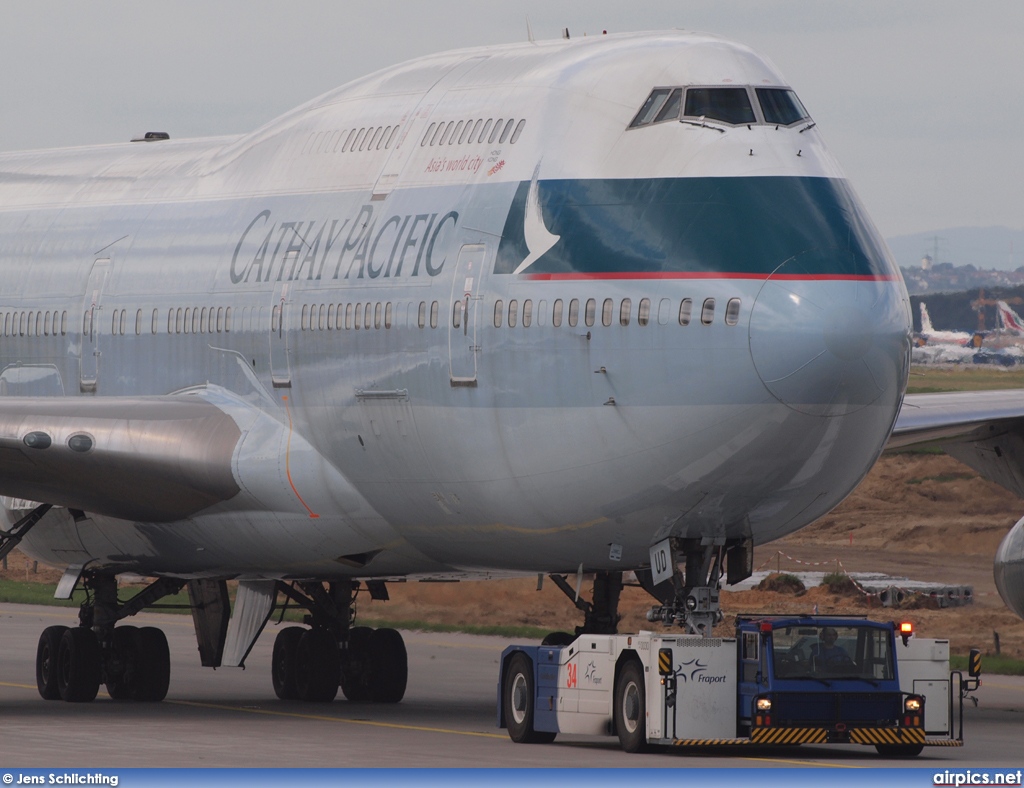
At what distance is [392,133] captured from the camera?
2692 cm

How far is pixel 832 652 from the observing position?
23.0 metres

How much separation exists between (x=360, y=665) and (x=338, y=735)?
694cm

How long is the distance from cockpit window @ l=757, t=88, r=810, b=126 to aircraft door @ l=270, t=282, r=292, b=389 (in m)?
6.92

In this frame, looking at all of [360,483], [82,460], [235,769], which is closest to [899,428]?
[360,483]

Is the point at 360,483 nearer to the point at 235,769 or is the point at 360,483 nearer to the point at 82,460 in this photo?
the point at 82,460

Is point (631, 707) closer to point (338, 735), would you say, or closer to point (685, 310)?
point (338, 735)

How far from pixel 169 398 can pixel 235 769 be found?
29.8 ft

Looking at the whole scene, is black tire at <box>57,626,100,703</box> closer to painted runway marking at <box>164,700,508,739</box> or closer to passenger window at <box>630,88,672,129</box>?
painted runway marking at <box>164,700,508,739</box>

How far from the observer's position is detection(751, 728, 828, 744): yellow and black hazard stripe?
22.3 meters

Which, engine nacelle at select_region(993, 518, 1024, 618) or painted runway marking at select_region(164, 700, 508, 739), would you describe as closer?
painted runway marking at select_region(164, 700, 508, 739)

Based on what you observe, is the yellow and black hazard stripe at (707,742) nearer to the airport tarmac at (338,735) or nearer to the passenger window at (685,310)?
the airport tarmac at (338,735)

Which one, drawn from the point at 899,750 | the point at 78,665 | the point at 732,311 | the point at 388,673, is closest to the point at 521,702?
the point at 899,750

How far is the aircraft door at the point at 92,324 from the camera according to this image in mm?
30766

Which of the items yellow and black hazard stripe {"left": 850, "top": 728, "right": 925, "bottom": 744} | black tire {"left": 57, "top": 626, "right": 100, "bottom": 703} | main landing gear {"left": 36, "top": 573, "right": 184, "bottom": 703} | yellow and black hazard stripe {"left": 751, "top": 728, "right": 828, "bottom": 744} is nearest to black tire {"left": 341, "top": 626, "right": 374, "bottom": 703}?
main landing gear {"left": 36, "top": 573, "right": 184, "bottom": 703}
